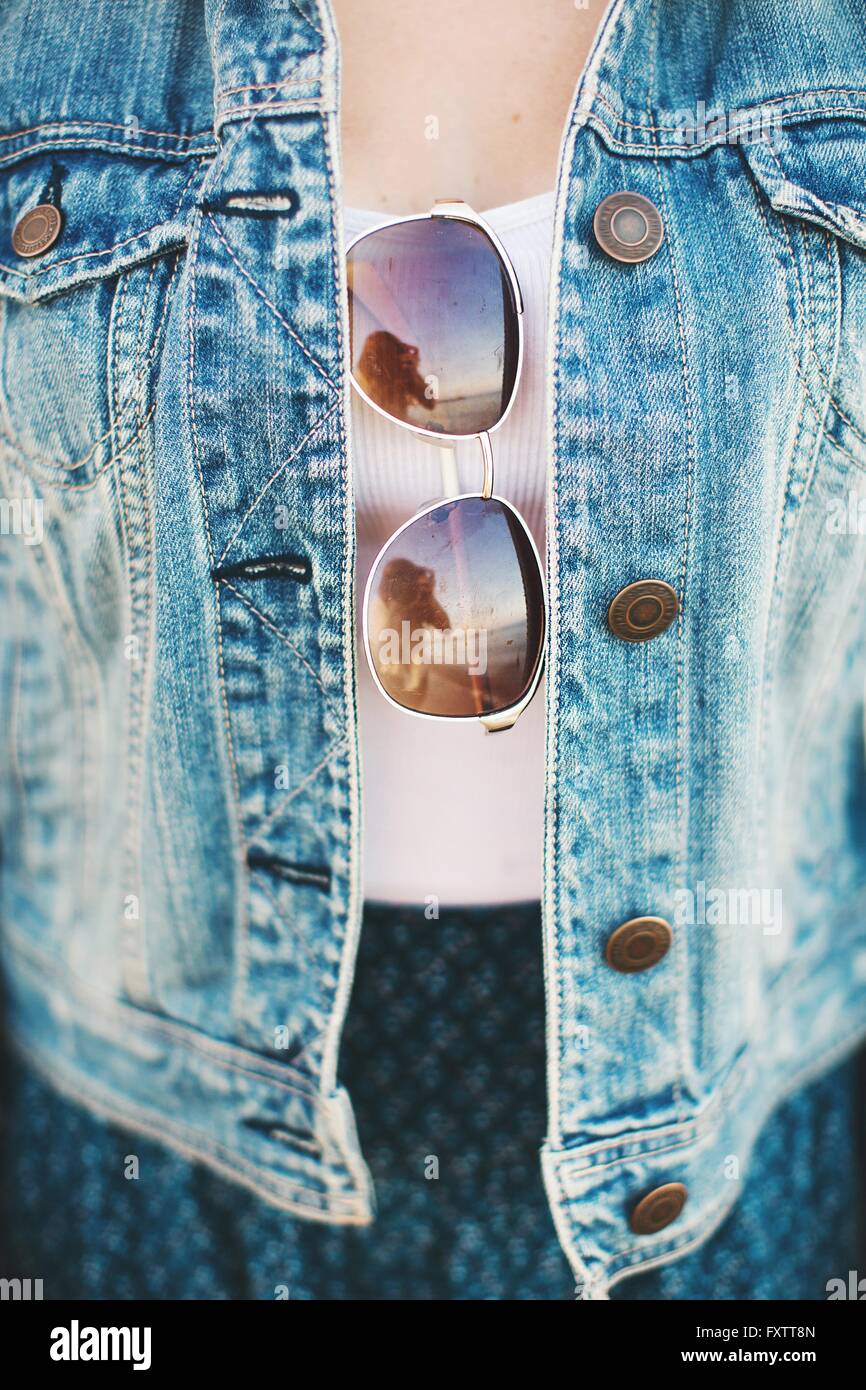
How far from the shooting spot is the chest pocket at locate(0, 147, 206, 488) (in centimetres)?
69

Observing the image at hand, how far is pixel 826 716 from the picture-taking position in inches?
34.4

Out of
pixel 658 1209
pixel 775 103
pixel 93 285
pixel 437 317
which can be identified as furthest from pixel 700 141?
pixel 658 1209

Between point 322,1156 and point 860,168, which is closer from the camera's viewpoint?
point 860,168

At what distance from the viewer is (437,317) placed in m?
0.66

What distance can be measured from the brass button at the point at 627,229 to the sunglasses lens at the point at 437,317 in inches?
2.8

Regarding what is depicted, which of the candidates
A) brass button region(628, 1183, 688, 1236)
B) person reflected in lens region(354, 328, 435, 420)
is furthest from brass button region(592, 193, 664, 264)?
brass button region(628, 1183, 688, 1236)

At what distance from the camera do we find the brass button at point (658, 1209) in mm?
776

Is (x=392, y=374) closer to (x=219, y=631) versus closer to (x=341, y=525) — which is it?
(x=341, y=525)

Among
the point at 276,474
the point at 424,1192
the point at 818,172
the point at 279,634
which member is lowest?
the point at 424,1192

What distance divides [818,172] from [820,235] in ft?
0.14

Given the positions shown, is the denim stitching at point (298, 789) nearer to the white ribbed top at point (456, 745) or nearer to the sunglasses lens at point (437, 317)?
the white ribbed top at point (456, 745)
